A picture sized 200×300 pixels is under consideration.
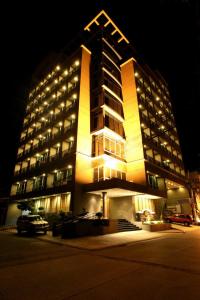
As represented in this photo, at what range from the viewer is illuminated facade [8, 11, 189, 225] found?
74.0ft

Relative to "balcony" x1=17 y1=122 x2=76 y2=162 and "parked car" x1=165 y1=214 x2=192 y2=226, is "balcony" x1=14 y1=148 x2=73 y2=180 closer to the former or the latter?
"balcony" x1=17 y1=122 x2=76 y2=162

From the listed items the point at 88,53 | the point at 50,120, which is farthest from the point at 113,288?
the point at 88,53

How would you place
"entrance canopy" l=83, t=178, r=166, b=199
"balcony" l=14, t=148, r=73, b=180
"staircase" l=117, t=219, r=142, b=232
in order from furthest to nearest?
"balcony" l=14, t=148, r=73, b=180 < "staircase" l=117, t=219, r=142, b=232 < "entrance canopy" l=83, t=178, r=166, b=199

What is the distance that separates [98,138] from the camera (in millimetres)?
24812

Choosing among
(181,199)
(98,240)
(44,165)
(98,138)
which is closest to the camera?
(98,240)

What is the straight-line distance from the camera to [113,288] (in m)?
4.43

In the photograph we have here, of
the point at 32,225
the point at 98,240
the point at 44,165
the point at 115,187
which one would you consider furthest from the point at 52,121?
the point at 98,240

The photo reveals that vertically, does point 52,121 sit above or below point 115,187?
above

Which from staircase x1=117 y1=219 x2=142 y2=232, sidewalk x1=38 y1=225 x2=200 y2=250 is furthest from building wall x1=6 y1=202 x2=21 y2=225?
staircase x1=117 y1=219 x2=142 y2=232

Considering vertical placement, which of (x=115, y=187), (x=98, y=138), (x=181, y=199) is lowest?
(x=181, y=199)

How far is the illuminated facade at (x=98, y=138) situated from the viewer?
2255 centimetres

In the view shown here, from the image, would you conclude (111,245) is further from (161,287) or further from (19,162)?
(19,162)

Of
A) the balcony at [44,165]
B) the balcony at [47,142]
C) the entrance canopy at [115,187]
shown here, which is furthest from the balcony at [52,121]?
the entrance canopy at [115,187]

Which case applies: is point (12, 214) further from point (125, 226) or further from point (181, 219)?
point (181, 219)
